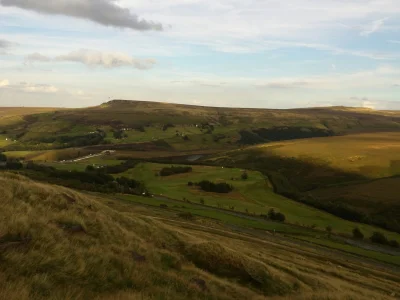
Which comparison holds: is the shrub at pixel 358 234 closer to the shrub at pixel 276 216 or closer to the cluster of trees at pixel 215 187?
the shrub at pixel 276 216

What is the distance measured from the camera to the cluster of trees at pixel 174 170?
158 m

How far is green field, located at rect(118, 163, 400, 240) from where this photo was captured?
331 ft

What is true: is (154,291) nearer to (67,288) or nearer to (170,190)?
(67,288)

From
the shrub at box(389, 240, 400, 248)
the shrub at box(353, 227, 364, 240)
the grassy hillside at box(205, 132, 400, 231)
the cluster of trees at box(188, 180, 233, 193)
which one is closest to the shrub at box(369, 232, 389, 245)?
the shrub at box(389, 240, 400, 248)

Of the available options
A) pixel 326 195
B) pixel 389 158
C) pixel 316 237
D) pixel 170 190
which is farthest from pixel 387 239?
pixel 389 158

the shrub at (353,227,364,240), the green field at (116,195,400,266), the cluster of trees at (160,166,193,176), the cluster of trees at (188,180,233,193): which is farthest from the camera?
the cluster of trees at (160,166,193,176)

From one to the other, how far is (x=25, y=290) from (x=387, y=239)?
3816 inches

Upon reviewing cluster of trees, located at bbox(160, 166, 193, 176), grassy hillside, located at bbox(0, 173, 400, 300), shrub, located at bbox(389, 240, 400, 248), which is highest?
grassy hillside, located at bbox(0, 173, 400, 300)

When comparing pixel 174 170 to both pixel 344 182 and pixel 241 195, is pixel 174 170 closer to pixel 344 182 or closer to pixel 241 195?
pixel 241 195

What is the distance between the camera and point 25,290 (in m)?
11.1

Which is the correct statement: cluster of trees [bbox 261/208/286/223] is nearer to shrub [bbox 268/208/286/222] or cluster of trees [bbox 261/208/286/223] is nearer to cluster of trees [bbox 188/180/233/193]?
shrub [bbox 268/208/286/222]

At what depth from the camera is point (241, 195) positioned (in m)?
125

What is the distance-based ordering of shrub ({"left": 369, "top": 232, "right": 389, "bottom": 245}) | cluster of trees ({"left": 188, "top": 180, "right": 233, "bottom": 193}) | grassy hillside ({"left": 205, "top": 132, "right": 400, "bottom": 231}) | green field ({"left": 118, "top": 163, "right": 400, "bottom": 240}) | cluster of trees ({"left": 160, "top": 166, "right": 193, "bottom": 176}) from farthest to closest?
cluster of trees ({"left": 160, "top": 166, "right": 193, "bottom": 176})
cluster of trees ({"left": 188, "top": 180, "right": 233, "bottom": 193})
grassy hillside ({"left": 205, "top": 132, "right": 400, "bottom": 231})
green field ({"left": 118, "top": 163, "right": 400, "bottom": 240})
shrub ({"left": 369, "top": 232, "right": 389, "bottom": 245})

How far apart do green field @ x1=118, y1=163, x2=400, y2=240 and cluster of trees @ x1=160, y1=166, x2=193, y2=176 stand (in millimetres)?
2987
